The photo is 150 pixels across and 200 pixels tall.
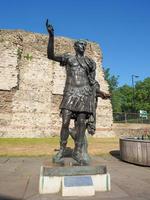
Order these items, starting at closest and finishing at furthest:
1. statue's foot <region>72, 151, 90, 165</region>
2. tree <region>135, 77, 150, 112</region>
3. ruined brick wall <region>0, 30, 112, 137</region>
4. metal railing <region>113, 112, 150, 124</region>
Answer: statue's foot <region>72, 151, 90, 165</region> < ruined brick wall <region>0, 30, 112, 137</region> < metal railing <region>113, 112, 150, 124</region> < tree <region>135, 77, 150, 112</region>

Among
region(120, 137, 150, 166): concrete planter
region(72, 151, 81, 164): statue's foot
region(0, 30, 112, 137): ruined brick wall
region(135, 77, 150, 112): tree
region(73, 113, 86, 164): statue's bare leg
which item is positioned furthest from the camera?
region(135, 77, 150, 112): tree

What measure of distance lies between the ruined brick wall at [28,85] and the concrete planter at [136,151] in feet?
41.6

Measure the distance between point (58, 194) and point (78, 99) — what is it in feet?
5.43

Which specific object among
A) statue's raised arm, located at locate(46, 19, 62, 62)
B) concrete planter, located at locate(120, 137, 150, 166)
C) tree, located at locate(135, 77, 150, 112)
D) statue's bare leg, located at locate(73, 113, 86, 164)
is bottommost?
concrete planter, located at locate(120, 137, 150, 166)

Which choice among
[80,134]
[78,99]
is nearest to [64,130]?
[80,134]

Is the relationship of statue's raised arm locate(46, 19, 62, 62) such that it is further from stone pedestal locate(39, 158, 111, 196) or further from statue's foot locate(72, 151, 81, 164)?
stone pedestal locate(39, 158, 111, 196)

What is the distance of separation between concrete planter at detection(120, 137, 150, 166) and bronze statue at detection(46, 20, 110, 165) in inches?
134

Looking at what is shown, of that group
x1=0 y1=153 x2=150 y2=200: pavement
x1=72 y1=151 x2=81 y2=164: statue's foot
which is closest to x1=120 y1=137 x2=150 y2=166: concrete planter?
x1=0 y1=153 x2=150 y2=200: pavement

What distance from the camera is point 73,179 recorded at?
4.96 m

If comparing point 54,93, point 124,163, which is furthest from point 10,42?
point 124,163

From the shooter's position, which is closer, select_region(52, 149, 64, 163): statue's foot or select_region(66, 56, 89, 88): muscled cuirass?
select_region(52, 149, 64, 163): statue's foot

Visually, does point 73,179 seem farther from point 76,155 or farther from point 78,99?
point 78,99

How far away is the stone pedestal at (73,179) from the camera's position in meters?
4.86

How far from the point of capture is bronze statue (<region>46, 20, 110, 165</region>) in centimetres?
558
